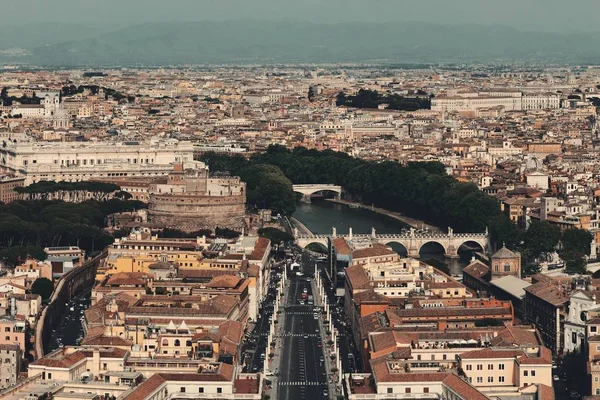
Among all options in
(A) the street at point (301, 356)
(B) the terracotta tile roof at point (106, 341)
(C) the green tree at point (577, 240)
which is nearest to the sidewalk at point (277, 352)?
(A) the street at point (301, 356)

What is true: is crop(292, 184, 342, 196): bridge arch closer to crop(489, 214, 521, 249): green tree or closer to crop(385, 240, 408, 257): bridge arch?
crop(385, 240, 408, 257): bridge arch

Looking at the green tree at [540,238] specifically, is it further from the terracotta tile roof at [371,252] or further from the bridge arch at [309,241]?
the bridge arch at [309,241]

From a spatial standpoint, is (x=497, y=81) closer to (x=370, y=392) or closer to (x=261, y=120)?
(x=261, y=120)

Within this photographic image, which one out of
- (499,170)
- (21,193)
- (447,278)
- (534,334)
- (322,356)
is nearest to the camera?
(534,334)

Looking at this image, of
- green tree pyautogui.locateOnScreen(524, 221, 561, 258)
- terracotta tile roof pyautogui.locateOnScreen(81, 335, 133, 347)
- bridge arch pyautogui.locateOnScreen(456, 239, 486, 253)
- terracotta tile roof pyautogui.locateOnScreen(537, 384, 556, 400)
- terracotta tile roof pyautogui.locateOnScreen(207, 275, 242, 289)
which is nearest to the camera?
terracotta tile roof pyautogui.locateOnScreen(537, 384, 556, 400)

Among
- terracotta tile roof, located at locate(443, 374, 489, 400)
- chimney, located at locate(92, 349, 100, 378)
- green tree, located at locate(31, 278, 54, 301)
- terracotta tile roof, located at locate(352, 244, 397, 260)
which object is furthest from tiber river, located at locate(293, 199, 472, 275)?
terracotta tile roof, located at locate(443, 374, 489, 400)

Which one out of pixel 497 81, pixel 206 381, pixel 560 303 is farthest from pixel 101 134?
pixel 497 81
